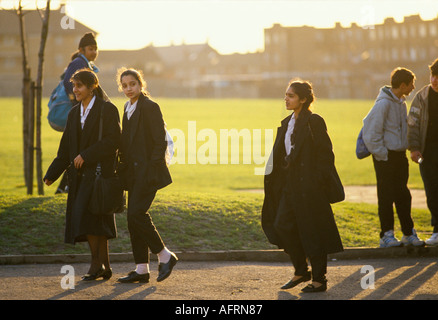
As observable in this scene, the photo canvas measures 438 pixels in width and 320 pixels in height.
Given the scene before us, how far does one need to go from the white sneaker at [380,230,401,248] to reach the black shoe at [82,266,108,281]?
10.5 ft

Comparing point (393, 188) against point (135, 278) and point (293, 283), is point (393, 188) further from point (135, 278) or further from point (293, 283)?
point (135, 278)

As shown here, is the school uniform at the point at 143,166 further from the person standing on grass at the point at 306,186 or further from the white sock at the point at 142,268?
the person standing on grass at the point at 306,186

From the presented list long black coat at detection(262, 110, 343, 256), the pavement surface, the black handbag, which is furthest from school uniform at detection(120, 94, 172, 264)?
long black coat at detection(262, 110, 343, 256)

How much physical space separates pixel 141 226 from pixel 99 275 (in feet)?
2.08

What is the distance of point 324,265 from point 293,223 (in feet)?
1.43

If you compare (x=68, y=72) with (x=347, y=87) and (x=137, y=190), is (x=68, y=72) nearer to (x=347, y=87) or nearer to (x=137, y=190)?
(x=137, y=190)

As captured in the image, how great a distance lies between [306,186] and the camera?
252 inches

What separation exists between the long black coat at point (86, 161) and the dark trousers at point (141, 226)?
247 millimetres

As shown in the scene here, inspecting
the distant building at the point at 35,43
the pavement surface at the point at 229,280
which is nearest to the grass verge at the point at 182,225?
the pavement surface at the point at 229,280

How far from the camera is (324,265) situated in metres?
6.46

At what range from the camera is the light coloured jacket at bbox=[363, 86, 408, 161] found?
821cm

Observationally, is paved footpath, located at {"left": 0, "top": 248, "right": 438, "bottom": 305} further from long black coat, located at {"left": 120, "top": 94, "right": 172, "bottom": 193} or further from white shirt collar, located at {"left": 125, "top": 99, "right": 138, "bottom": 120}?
white shirt collar, located at {"left": 125, "top": 99, "right": 138, "bottom": 120}

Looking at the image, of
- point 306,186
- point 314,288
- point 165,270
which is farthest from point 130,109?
point 314,288
